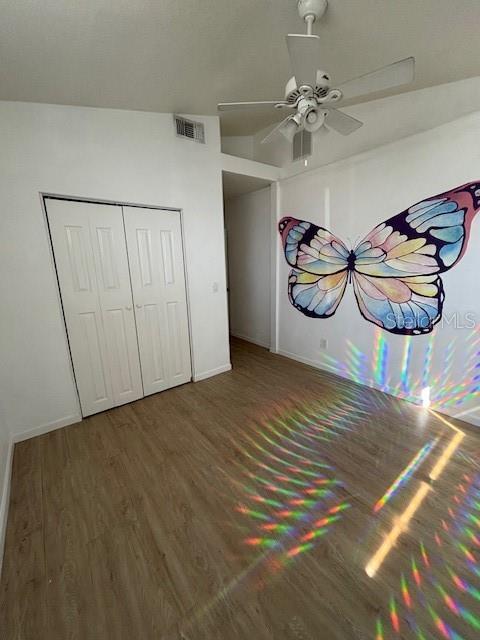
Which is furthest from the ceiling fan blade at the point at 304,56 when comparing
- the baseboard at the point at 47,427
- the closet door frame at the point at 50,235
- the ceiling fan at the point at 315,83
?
the baseboard at the point at 47,427

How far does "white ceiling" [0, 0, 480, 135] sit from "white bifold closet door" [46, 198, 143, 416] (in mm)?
840

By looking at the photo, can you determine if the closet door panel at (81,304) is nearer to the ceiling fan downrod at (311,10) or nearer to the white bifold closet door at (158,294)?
the white bifold closet door at (158,294)

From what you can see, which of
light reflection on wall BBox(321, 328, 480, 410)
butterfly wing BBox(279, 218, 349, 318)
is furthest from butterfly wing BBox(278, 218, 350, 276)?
light reflection on wall BBox(321, 328, 480, 410)

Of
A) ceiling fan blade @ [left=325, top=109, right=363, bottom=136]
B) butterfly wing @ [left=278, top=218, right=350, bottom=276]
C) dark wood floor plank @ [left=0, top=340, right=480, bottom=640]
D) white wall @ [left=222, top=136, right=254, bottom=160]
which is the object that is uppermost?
white wall @ [left=222, top=136, right=254, bottom=160]

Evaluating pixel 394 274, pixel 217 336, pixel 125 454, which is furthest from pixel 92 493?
pixel 394 274

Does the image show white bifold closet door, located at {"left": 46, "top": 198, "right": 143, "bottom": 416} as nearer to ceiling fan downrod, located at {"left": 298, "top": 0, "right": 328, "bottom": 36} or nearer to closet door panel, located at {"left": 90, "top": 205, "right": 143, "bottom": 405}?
closet door panel, located at {"left": 90, "top": 205, "right": 143, "bottom": 405}

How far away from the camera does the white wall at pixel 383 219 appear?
2.11m

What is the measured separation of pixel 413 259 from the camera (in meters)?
2.39

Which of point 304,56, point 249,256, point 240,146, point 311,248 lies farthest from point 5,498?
point 240,146

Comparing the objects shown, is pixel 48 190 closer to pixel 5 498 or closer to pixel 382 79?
pixel 5 498

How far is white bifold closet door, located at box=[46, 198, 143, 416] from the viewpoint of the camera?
7.23 ft

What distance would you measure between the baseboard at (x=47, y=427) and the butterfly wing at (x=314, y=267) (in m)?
2.77

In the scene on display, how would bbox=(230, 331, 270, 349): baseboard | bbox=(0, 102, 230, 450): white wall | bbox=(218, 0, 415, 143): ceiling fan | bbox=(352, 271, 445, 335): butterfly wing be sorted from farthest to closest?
bbox=(230, 331, 270, 349): baseboard < bbox=(352, 271, 445, 335): butterfly wing < bbox=(0, 102, 230, 450): white wall < bbox=(218, 0, 415, 143): ceiling fan

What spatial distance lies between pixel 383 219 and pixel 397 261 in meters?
0.44
